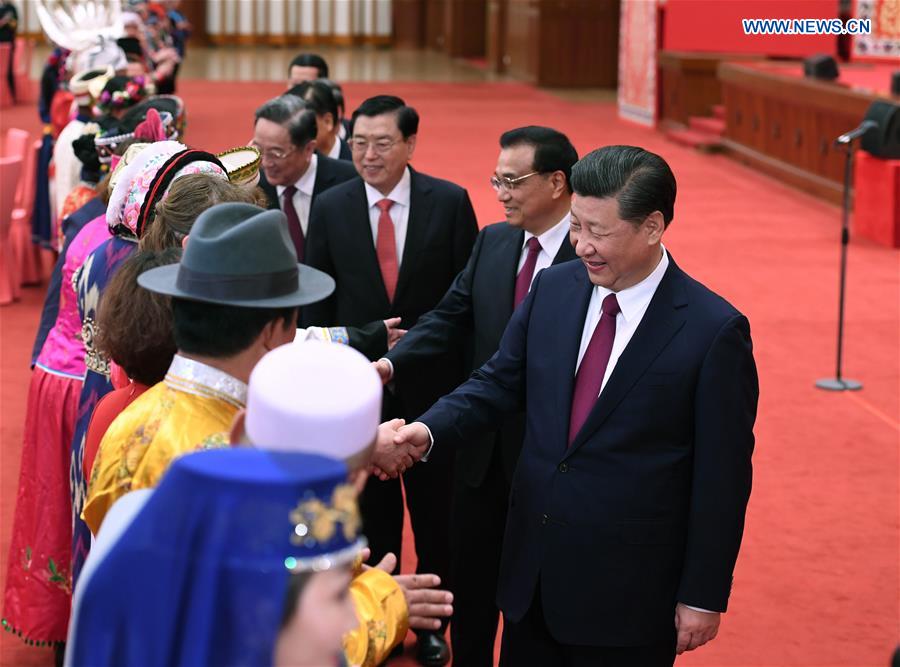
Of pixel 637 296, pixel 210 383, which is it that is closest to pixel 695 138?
pixel 637 296

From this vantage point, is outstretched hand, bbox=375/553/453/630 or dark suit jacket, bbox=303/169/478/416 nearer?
outstretched hand, bbox=375/553/453/630

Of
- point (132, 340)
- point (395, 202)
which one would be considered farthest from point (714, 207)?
point (132, 340)

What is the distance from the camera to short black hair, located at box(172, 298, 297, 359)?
1.99 metres

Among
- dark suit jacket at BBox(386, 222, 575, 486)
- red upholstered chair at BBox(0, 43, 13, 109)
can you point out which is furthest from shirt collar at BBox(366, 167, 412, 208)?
red upholstered chair at BBox(0, 43, 13, 109)

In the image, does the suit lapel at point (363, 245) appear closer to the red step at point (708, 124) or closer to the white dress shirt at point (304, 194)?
the white dress shirt at point (304, 194)

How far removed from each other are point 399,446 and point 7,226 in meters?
6.05

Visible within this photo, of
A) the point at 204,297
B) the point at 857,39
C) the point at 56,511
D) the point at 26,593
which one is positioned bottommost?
the point at 26,593

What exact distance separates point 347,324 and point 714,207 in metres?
7.92

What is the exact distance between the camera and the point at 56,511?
3.83m

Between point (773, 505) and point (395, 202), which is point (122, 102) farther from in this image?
point (773, 505)

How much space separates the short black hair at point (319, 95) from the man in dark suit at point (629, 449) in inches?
111

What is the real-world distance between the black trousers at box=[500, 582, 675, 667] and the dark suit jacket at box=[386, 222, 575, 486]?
2.53 ft

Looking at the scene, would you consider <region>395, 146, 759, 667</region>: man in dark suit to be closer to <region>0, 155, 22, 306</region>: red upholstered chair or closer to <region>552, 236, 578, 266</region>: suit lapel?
<region>552, 236, 578, 266</region>: suit lapel

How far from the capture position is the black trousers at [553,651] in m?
2.80
